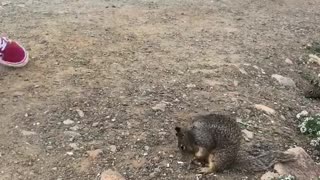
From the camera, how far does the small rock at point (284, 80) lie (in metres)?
4.97

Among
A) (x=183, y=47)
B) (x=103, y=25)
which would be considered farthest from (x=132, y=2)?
(x=183, y=47)

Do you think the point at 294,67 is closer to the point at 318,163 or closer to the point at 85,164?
the point at 318,163

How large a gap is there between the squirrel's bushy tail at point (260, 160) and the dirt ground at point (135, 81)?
11 centimetres

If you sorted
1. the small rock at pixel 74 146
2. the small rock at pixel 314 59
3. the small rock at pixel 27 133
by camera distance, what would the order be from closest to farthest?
the small rock at pixel 74 146 < the small rock at pixel 27 133 < the small rock at pixel 314 59

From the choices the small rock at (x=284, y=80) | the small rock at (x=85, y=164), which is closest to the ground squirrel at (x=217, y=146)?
the small rock at (x=85, y=164)

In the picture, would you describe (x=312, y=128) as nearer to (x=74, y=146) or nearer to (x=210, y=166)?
(x=210, y=166)

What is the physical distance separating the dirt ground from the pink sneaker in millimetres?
66

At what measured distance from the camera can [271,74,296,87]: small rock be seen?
4.97m

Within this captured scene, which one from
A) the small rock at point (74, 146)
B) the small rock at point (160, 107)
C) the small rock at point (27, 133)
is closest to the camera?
the small rock at point (74, 146)

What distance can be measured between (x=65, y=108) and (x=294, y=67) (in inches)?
90.2

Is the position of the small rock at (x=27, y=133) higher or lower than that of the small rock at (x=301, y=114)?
higher

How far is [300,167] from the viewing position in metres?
3.74

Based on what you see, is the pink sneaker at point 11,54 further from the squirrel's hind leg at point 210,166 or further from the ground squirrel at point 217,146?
the squirrel's hind leg at point 210,166

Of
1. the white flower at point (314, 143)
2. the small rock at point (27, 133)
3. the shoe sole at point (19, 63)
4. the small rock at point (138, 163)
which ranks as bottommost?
the white flower at point (314, 143)
